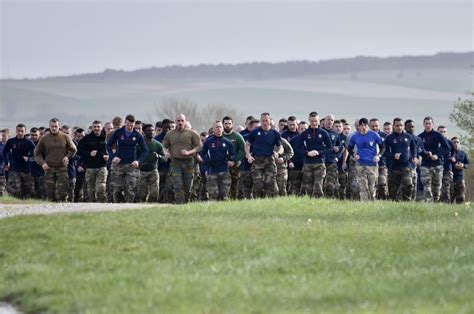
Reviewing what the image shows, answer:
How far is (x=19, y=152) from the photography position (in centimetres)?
3844

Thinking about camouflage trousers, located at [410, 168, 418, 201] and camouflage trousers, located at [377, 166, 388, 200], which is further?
camouflage trousers, located at [377, 166, 388, 200]

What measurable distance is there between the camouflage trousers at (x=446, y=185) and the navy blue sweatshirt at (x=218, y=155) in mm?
9589

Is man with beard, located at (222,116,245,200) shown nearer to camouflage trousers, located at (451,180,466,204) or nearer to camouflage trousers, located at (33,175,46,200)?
camouflage trousers, located at (33,175,46,200)

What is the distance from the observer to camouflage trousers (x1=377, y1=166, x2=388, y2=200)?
3719 cm

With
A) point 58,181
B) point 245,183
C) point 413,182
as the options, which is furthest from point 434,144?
point 58,181

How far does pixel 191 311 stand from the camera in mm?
15031

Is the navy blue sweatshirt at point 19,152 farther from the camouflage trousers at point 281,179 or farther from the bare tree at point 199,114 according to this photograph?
the bare tree at point 199,114

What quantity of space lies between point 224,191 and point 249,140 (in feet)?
4.82

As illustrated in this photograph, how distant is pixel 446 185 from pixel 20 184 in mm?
11940

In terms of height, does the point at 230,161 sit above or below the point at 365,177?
above

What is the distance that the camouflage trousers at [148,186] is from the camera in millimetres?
36125

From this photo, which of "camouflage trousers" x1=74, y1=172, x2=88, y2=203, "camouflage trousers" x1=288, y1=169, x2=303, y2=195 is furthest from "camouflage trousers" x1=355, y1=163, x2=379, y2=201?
"camouflage trousers" x1=74, y1=172, x2=88, y2=203

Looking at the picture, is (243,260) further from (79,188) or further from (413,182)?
(79,188)

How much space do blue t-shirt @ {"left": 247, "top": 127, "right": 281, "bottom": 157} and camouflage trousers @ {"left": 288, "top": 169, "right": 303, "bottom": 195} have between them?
3.73 meters
